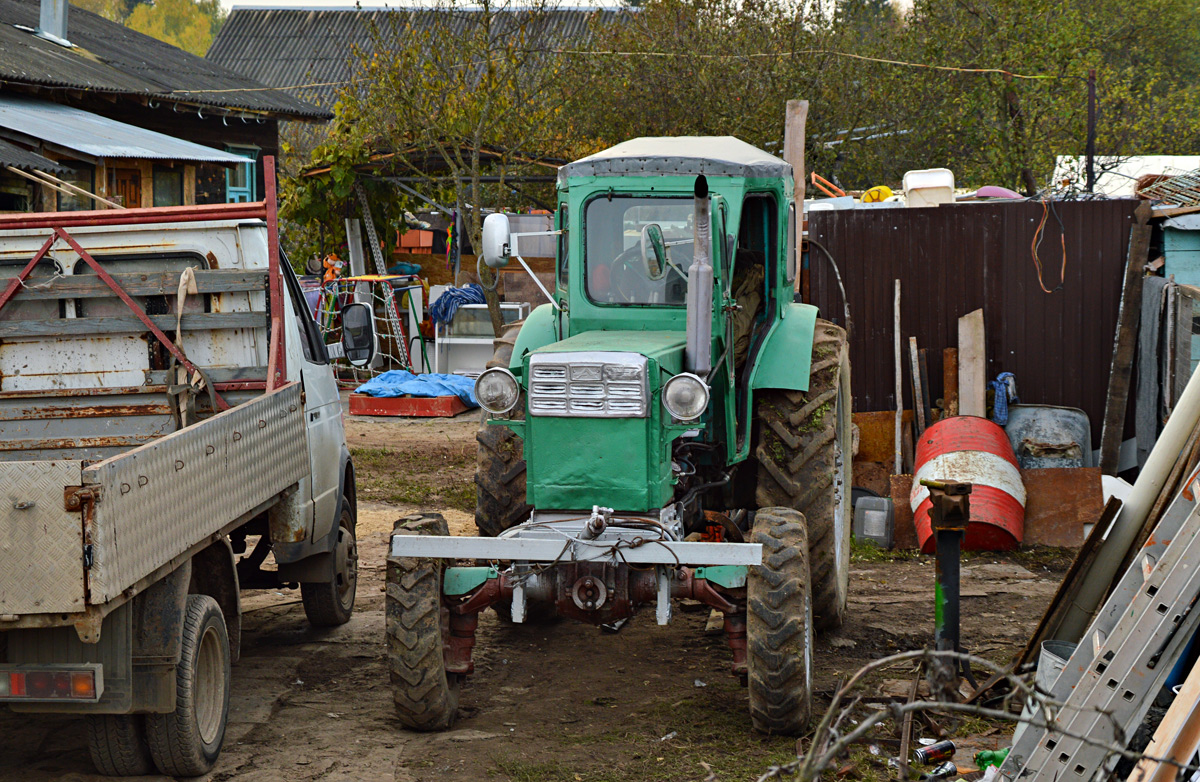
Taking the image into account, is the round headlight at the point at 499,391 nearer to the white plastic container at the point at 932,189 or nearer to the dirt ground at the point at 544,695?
the dirt ground at the point at 544,695

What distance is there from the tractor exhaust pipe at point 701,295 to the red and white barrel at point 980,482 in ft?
11.7

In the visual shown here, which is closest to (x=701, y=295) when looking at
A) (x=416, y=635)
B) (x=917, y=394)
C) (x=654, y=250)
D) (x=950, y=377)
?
(x=654, y=250)

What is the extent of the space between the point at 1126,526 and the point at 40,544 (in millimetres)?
4330

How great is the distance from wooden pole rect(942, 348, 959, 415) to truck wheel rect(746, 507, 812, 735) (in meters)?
5.27

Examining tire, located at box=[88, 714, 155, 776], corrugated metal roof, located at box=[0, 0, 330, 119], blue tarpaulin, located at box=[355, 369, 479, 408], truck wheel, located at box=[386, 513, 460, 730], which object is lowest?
tire, located at box=[88, 714, 155, 776]

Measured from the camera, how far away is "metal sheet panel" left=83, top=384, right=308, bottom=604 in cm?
383

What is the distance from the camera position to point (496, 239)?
5531 mm

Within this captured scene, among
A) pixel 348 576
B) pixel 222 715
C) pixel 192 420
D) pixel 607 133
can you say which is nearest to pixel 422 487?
pixel 348 576

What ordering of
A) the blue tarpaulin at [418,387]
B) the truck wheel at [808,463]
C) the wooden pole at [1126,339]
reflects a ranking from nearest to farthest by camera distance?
1. the truck wheel at [808,463]
2. the wooden pole at [1126,339]
3. the blue tarpaulin at [418,387]

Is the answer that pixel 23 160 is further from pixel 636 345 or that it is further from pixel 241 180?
pixel 241 180

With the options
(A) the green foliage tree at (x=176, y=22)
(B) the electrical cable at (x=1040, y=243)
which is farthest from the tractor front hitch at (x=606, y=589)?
(A) the green foliage tree at (x=176, y=22)

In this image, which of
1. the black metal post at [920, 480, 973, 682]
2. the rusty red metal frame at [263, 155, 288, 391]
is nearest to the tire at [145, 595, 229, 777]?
the rusty red metal frame at [263, 155, 288, 391]

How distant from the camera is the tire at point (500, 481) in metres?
6.05

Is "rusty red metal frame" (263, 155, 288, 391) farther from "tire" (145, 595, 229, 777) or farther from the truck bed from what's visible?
"tire" (145, 595, 229, 777)
